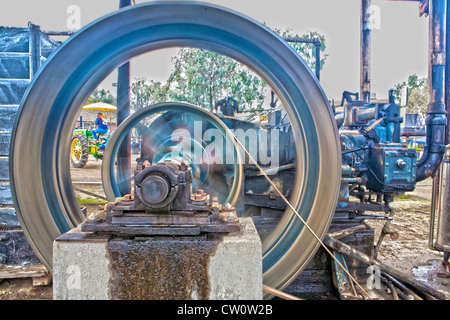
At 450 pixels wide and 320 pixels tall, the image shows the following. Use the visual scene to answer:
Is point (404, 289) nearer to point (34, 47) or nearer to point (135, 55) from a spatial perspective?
point (135, 55)

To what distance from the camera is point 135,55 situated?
71.1 inches

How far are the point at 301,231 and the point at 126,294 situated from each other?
1.06 m

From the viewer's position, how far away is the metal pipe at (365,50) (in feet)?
21.7

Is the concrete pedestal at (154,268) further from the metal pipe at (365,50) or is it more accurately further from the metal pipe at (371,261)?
the metal pipe at (365,50)

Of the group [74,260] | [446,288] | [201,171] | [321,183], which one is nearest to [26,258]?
[201,171]

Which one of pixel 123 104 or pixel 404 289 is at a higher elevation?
pixel 123 104

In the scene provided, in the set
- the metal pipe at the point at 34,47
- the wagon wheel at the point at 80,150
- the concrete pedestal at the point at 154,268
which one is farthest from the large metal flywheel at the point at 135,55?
the wagon wheel at the point at 80,150

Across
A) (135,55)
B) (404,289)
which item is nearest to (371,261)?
(404,289)

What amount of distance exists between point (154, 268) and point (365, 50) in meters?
7.13

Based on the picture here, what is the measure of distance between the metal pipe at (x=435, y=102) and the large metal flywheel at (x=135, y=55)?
226cm

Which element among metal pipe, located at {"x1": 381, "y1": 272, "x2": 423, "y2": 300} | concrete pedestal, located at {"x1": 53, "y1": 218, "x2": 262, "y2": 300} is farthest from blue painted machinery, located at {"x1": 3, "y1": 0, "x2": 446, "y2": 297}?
metal pipe, located at {"x1": 381, "y1": 272, "x2": 423, "y2": 300}

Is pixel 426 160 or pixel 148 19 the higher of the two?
pixel 148 19

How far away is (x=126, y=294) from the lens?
125 cm

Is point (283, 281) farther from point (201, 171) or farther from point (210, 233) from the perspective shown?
point (201, 171)
